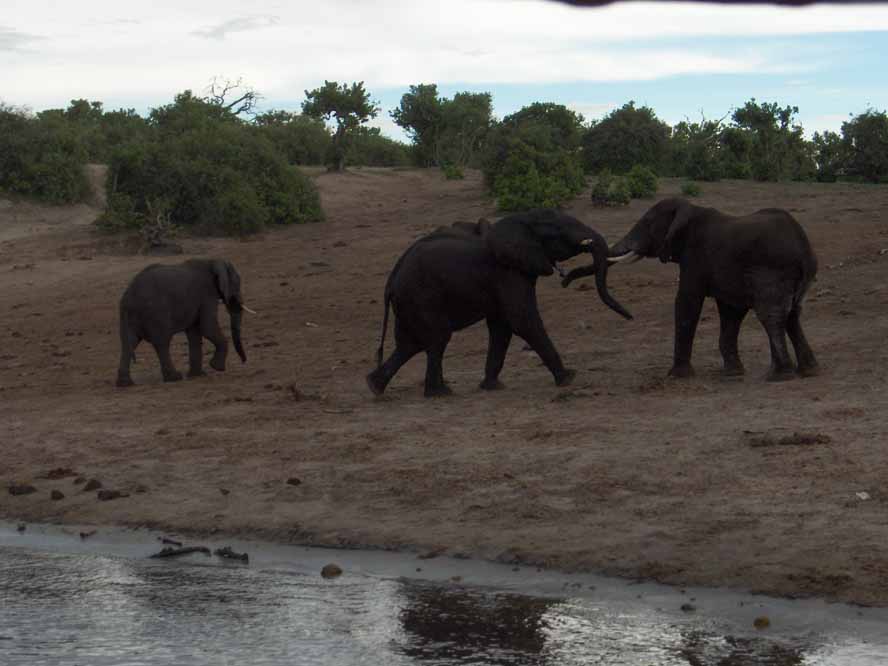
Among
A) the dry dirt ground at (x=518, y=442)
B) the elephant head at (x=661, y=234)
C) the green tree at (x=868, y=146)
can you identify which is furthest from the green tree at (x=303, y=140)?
the elephant head at (x=661, y=234)

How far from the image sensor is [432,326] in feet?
36.8

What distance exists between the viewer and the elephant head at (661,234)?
37.0 feet

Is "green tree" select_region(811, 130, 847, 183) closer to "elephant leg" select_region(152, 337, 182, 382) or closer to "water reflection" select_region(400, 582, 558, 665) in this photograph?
"elephant leg" select_region(152, 337, 182, 382)

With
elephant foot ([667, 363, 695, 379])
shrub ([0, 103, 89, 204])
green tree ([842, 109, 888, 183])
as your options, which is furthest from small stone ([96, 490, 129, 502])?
green tree ([842, 109, 888, 183])

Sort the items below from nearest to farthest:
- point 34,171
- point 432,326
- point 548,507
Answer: point 548,507, point 432,326, point 34,171

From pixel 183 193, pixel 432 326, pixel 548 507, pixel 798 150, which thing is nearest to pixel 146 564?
pixel 548 507

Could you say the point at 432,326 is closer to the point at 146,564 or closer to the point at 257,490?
the point at 257,490

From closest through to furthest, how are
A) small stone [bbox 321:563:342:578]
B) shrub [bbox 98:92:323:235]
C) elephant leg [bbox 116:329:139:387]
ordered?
1. small stone [bbox 321:563:342:578]
2. elephant leg [bbox 116:329:139:387]
3. shrub [bbox 98:92:323:235]

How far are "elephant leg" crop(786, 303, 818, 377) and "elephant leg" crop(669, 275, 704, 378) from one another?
0.76 m

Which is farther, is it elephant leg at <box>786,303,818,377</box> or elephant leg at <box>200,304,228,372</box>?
elephant leg at <box>200,304,228,372</box>

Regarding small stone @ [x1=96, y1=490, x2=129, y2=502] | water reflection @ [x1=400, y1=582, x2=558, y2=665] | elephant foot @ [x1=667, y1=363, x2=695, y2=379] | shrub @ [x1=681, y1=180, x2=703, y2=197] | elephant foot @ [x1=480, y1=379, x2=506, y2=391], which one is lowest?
small stone @ [x1=96, y1=490, x2=129, y2=502]

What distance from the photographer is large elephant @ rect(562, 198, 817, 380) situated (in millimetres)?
10438

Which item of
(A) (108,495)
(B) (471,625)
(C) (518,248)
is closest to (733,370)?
(C) (518,248)

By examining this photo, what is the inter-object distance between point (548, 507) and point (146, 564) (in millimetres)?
2149
